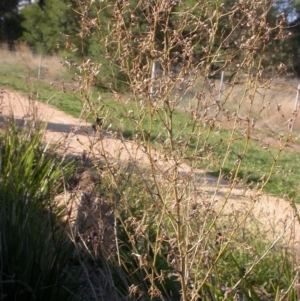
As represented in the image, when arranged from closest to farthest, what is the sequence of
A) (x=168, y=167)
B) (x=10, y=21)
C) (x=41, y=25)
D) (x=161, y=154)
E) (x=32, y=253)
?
(x=161, y=154) → (x=168, y=167) → (x=32, y=253) → (x=41, y=25) → (x=10, y=21)

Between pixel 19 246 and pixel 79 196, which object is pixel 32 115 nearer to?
pixel 79 196

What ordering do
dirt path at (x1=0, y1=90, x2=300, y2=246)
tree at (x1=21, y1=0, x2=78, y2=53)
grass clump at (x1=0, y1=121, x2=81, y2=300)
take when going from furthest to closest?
tree at (x1=21, y1=0, x2=78, y2=53), grass clump at (x1=0, y1=121, x2=81, y2=300), dirt path at (x1=0, y1=90, x2=300, y2=246)

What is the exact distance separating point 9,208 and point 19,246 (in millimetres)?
384

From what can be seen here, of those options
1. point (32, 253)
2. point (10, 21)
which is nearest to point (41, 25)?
point (10, 21)

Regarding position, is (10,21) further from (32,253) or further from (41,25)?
(32,253)

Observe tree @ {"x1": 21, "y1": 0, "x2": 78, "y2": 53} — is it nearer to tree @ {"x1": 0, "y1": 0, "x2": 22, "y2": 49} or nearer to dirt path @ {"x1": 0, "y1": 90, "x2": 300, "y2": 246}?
tree @ {"x1": 0, "y1": 0, "x2": 22, "y2": 49}

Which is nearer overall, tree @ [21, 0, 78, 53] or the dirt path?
the dirt path


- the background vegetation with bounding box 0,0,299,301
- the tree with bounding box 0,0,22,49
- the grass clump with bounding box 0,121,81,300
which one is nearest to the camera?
the background vegetation with bounding box 0,0,299,301

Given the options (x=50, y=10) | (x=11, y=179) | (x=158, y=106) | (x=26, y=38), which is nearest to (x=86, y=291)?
(x=11, y=179)

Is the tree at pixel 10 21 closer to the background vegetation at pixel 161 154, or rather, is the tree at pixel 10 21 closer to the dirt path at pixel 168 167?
→ the dirt path at pixel 168 167

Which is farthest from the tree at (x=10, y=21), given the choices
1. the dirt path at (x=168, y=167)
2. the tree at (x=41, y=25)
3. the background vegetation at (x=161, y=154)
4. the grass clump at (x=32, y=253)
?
the grass clump at (x=32, y=253)

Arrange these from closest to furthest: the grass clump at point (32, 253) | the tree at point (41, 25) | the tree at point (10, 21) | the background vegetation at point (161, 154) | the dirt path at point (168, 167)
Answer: the background vegetation at point (161, 154), the dirt path at point (168, 167), the grass clump at point (32, 253), the tree at point (41, 25), the tree at point (10, 21)

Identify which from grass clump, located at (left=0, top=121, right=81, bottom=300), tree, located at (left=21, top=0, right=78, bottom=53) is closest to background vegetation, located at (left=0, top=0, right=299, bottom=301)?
grass clump, located at (left=0, top=121, right=81, bottom=300)

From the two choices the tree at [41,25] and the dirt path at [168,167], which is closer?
the dirt path at [168,167]
